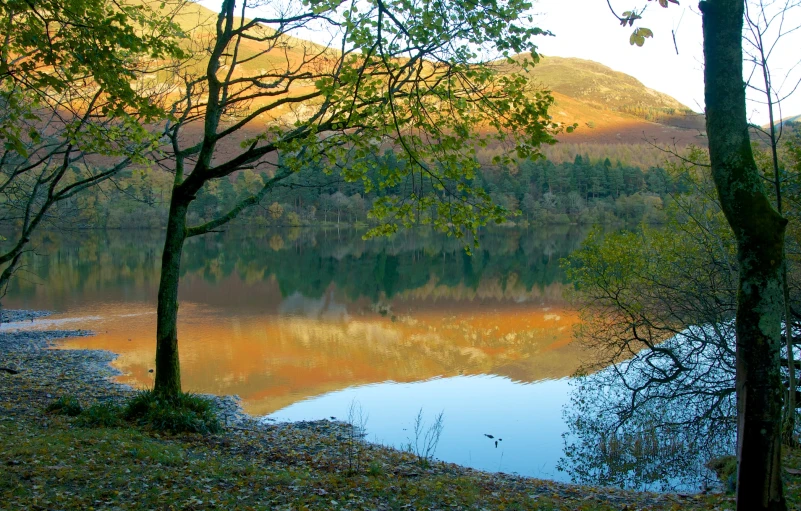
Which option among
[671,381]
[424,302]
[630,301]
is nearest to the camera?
[671,381]

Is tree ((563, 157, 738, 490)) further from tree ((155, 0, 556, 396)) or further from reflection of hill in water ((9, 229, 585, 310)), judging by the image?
reflection of hill in water ((9, 229, 585, 310))

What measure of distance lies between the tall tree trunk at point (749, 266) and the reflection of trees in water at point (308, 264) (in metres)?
32.6

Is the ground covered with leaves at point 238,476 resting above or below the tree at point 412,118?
below

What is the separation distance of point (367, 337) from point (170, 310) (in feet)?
53.4

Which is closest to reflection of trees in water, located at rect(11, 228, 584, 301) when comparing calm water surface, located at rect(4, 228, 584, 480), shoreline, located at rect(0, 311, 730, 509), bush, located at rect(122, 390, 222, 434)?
calm water surface, located at rect(4, 228, 584, 480)

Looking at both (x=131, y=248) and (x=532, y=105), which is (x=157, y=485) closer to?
(x=532, y=105)

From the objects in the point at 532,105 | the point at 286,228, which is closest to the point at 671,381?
the point at 532,105

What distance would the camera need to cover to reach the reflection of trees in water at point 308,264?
44062 millimetres

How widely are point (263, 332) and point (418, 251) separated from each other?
47745 millimetres

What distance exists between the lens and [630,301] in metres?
17.9

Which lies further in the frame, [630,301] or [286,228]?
[286,228]

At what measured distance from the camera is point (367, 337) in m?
27.2

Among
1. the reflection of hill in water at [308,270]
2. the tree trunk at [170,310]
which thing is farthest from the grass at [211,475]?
the reflection of hill in water at [308,270]

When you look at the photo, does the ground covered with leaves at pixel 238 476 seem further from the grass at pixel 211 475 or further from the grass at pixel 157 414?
the grass at pixel 157 414
